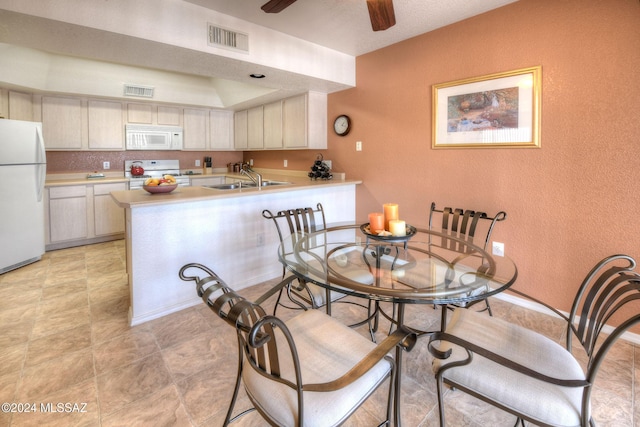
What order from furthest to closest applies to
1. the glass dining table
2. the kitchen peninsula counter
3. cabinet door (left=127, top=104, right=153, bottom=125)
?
cabinet door (left=127, top=104, right=153, bottom=125), the kitchen peninsula counter, the glass dining table

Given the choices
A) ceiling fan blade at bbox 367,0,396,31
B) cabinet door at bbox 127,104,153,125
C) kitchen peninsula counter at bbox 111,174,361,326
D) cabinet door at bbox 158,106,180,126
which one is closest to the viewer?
ceiling fan blade at bbox 367,0,396,31

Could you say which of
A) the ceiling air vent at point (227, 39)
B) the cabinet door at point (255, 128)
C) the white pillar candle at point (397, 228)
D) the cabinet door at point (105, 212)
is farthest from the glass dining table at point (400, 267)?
the cabinet door at point (105, 212)

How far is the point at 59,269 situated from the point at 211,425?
3.07m

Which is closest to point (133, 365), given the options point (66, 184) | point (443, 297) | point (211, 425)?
point (211, 425)

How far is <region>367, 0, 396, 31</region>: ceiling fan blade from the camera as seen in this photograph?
1.76 meters

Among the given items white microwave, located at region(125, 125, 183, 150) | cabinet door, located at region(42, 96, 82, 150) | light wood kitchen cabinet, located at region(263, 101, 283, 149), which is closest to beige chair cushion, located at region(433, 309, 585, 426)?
light wood kitchen cabinet, located at region(263, 101, 283, 149)

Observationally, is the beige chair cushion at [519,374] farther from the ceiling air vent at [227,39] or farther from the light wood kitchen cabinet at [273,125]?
the light wood kitchen cabinet at [273,125]

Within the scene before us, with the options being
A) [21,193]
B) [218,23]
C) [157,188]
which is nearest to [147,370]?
[157,188]

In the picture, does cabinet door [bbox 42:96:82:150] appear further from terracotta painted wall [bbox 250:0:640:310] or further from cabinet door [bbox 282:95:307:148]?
terracotta painted wall [bbox 250:0:640:310]

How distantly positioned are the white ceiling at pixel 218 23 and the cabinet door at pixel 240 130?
4.77ft

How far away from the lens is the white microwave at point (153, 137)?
4.85m

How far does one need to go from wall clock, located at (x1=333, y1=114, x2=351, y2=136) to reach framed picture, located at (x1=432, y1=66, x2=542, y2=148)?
3.78ft

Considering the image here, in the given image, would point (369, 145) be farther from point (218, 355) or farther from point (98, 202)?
point (98, 202)

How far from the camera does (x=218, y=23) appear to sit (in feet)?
8.66
